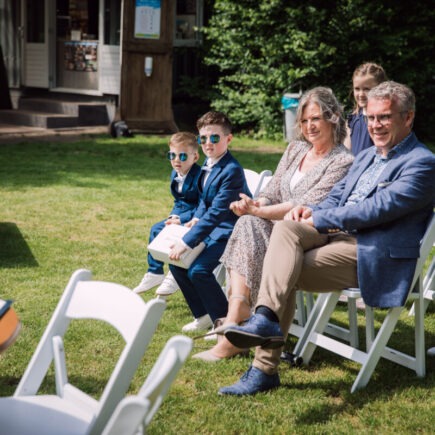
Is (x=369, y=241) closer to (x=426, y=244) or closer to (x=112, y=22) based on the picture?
(x=426, y=244)

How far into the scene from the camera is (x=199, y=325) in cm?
512

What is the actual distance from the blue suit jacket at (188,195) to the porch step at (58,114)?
1020 cm

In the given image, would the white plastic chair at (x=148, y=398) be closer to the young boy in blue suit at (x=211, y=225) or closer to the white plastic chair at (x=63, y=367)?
the white plastic chair at (x=63, y=367)

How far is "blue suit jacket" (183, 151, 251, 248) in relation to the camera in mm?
4891

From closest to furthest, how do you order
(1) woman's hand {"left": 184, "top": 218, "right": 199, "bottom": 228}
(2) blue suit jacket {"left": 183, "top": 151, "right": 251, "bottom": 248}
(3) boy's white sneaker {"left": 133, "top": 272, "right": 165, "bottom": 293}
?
(2) blue suit jacket {"left": 183, "top": 151, "right": 251, "bottom": 248} < (1) woman's hand {"left": 184, "top": 218, "right": 199, "bottom": 228} < (3) boy's white sneaker {"left": 133, "top": 272, "right": 165, "bottom": 293}

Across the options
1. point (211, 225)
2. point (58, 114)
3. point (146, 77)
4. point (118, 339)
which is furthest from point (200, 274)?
point (58, 114)

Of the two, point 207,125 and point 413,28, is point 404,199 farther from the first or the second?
point 413,28

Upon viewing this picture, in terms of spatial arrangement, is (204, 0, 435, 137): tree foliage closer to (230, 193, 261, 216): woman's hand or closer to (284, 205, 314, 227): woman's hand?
(230, 193, 261, 216): woman's hand

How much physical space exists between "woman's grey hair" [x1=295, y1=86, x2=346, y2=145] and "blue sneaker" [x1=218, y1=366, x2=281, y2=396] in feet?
4.94

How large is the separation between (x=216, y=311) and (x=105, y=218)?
375cm

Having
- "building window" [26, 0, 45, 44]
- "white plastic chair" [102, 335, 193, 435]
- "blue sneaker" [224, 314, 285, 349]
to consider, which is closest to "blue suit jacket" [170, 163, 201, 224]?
"blue sneaker" [224, 314, 285, 349]

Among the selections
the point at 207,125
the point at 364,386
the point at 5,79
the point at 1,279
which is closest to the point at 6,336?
the point at 364,386

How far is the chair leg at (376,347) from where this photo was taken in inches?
165

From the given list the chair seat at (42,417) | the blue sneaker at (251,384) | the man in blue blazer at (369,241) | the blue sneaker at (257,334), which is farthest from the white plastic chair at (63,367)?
the blue sneaker at (251,384)
